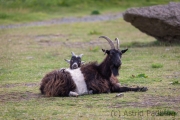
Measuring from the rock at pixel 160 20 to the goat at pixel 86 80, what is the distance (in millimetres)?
8567

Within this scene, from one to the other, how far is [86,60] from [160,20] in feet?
13.1

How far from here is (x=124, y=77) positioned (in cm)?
1494

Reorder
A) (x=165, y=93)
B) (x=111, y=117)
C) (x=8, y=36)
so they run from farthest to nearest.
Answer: (x=8, y=36), (x=165, y=93), (x=111, y=117)

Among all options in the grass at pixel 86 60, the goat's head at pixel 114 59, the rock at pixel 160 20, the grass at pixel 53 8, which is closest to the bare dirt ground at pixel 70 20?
the grass at pixel 53 8

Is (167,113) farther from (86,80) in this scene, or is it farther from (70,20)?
(70,20)

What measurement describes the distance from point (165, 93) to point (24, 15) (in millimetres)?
27732

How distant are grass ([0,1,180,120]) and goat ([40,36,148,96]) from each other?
12.2 inches

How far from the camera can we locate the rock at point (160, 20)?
20.8m

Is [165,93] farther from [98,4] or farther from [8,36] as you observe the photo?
[98,4]

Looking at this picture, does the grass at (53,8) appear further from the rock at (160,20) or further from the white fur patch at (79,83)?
the white fur patch at (79,83)

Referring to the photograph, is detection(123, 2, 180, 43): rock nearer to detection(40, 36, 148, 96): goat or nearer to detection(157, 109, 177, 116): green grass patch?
detection(40, 36, 148, 96): goat

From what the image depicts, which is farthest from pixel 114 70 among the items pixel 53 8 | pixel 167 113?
pixel 53 8

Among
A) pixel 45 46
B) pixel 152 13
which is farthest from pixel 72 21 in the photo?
pixel 152 13

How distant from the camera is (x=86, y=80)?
491 inches
